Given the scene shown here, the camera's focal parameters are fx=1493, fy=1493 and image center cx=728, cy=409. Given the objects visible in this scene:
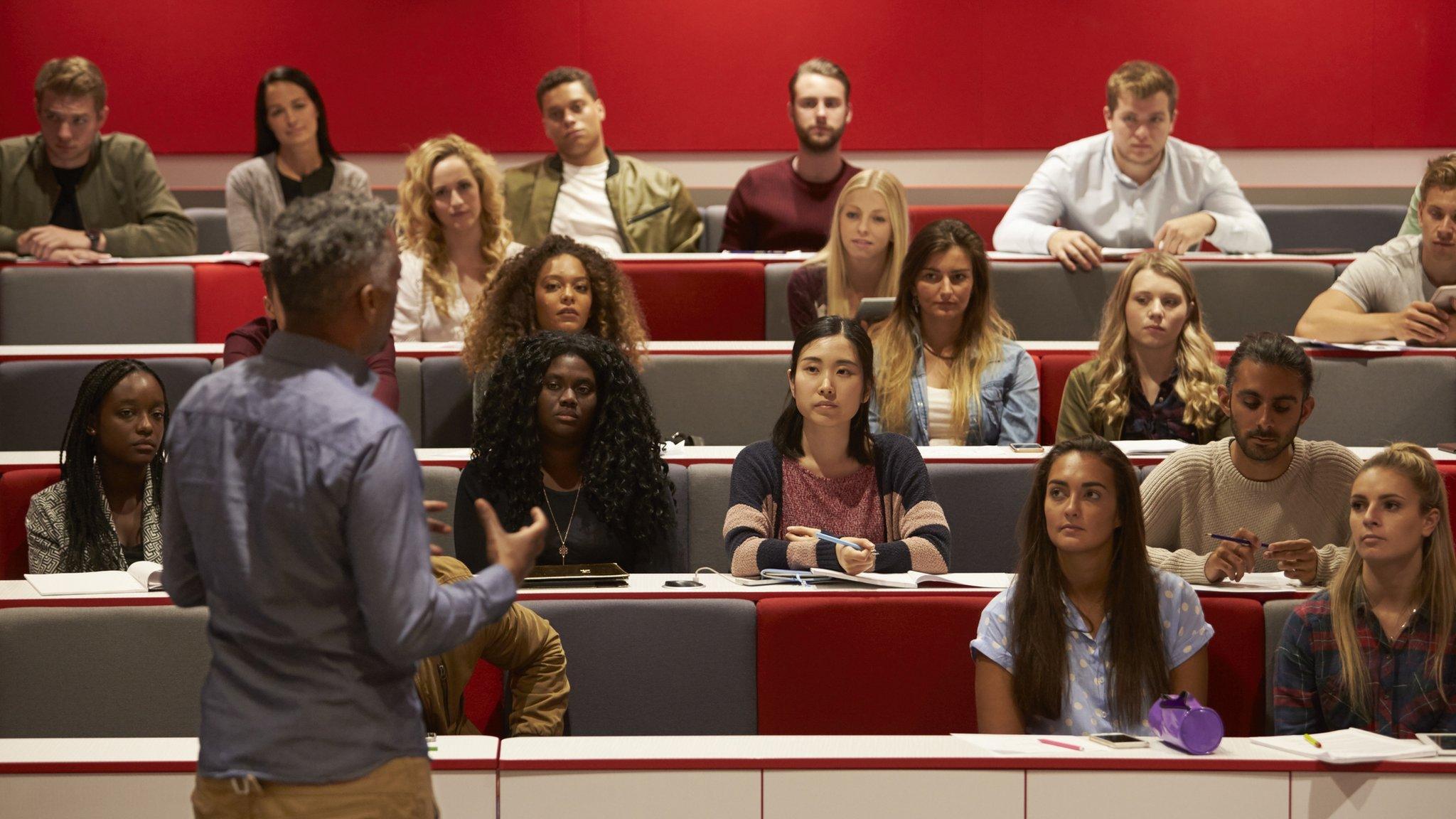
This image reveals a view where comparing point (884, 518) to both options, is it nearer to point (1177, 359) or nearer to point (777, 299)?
point (1177, 359)

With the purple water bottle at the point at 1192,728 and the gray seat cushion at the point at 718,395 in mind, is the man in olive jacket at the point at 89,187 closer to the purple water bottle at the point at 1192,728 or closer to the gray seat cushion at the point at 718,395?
the gray seat cushion at the point at 718,395

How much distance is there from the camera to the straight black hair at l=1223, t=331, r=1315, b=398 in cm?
252

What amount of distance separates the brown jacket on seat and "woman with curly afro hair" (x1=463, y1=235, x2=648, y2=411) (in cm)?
119

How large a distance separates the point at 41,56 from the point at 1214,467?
15.3 ft

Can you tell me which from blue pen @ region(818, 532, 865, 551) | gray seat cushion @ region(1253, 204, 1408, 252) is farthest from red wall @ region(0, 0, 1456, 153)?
blue pen @ region(818, 532, 865, 551)

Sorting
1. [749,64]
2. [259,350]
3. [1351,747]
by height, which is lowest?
[1351,747]

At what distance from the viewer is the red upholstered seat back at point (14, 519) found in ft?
8.54

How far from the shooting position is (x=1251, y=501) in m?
2.53

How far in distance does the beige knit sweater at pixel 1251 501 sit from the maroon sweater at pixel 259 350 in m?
1.47

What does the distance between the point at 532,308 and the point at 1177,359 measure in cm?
138

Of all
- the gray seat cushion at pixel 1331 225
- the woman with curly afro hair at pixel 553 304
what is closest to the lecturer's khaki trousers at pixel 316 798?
the woman with curly afro hair at pixel 553 304

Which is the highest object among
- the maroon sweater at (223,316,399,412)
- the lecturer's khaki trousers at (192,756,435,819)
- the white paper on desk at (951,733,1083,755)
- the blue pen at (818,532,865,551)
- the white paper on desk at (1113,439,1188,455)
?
the maroon sweater at (223,316,399,412)

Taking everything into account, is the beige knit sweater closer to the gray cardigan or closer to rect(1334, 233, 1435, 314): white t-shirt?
rect(1334, 233, 1435, 314): white t-shirt

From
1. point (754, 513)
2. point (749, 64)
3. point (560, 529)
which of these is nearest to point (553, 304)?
point (560, 529)
